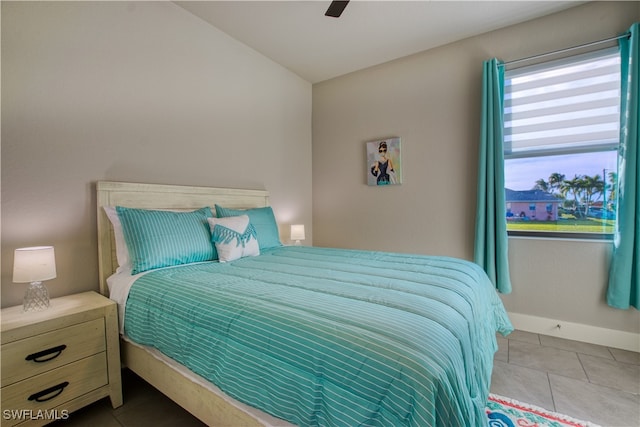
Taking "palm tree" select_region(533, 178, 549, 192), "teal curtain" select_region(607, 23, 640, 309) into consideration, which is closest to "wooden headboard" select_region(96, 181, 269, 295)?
"palm tree" select_region(533, 178, 549, 192)

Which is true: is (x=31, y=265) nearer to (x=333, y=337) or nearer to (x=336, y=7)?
(x=333, y=337)

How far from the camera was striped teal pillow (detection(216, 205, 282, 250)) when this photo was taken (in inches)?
96.7

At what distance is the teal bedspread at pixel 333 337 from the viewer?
781mm

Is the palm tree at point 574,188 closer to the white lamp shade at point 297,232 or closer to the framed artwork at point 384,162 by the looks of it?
the framed artwork at point 384,162

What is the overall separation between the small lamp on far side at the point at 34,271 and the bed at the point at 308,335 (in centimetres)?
33

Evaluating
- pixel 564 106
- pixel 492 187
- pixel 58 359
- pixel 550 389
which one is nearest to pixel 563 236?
pixel 492 187

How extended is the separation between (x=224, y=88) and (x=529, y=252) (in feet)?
10.6

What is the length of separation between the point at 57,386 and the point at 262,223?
64.6 inches

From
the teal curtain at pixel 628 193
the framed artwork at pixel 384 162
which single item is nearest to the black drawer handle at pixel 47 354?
the framed artwork at pixel 384 162

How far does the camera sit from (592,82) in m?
2.35

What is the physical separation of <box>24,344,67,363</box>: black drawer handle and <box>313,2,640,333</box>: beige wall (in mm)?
2794

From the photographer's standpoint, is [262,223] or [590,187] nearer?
[590,187]

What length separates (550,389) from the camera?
1.74 meters

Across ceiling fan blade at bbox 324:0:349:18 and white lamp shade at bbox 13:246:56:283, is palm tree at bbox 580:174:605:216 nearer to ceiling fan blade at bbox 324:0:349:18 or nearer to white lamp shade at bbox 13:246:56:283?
ceiling fan blade at bbox 324:0:349:18
